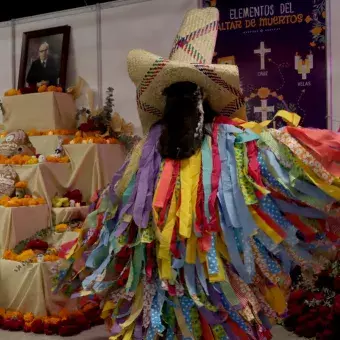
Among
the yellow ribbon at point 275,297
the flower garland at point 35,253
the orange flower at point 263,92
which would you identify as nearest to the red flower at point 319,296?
the yellow ribbon at point 275,297

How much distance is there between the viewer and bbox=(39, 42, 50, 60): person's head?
142 inches

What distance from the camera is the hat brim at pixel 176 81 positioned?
1.59m

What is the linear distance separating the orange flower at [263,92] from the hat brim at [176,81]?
1.21 metres

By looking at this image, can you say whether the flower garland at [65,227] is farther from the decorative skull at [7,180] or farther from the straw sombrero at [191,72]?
the straw sombrero at [191,72]

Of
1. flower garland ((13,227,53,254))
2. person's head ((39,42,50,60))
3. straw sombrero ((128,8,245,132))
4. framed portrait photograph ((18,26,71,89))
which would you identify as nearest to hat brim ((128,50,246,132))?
straw sombrero ((128,8,245,132))

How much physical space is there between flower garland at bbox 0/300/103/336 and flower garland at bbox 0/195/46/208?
1.74ft

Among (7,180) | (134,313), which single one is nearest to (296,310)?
(134,313)

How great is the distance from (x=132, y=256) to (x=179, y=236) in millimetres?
186

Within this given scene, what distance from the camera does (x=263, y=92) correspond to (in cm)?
292

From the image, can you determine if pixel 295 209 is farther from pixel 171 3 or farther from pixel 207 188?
pixel 171 3

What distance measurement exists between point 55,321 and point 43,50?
1.91 m

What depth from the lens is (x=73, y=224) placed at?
2.96 m

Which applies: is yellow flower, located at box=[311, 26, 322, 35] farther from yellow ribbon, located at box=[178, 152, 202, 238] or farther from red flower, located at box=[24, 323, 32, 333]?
red flower, located at box=[24, 323, 32, 333]

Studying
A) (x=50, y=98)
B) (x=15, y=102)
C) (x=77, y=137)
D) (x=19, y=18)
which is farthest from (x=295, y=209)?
(x=19, y=18)
